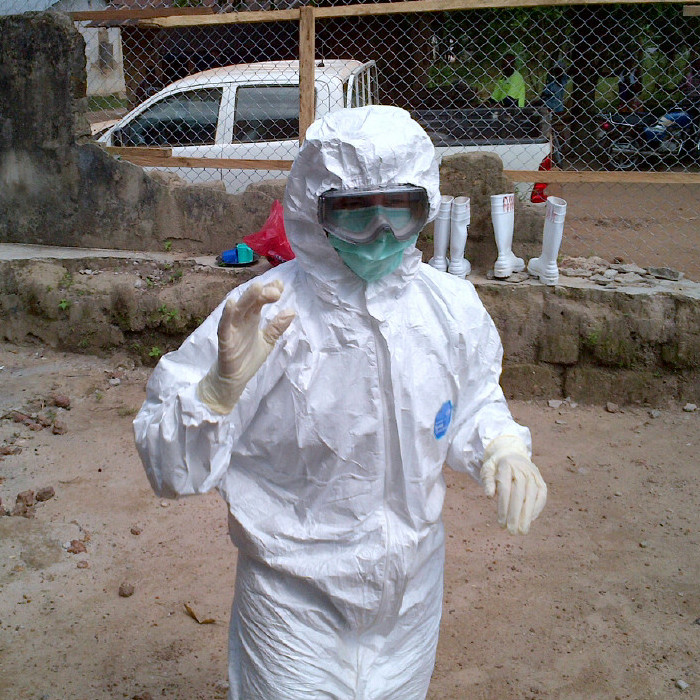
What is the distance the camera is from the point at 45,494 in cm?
431

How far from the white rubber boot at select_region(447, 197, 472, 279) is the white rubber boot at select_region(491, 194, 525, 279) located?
190 mm

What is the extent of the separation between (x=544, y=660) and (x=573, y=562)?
2.30ft

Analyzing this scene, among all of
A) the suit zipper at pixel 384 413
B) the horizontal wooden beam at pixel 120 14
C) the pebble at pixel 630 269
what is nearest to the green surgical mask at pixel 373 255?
the suit zipper at pixel 384 413

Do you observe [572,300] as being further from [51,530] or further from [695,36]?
[695,36]

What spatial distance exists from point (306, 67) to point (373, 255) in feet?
12.9

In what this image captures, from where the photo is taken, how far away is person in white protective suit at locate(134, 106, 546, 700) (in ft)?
6.11

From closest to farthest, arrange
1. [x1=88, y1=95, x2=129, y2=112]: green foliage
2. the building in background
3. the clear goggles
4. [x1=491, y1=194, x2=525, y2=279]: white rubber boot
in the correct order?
the clear goggles
[x1=491, y1=194, x2=525, y2=279]: white rubber boot
[x1=88, y1=95, x2=129, y2=112]: green foliage
the building in background

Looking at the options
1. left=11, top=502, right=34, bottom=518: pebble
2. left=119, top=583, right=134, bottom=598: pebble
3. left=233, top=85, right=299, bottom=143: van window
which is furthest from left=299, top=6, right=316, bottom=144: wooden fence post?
left=119, top=583, right=134, bottom=598: pebble

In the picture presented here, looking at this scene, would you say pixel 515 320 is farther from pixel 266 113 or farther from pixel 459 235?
pixel 266 113

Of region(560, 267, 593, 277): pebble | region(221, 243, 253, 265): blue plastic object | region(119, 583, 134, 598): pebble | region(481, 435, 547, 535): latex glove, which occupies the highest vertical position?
region(481, 435, 547, 535): latex glove

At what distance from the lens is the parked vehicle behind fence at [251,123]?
6.07 metres

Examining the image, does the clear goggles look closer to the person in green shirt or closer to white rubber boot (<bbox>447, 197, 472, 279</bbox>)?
white rubber boot (<bbox>447, 197, 472, 279</bbox>)

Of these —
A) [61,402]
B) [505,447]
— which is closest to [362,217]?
[505,447]

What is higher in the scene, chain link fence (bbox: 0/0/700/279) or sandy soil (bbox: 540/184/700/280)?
chain link fence (bbox: 0/0/700/279)
